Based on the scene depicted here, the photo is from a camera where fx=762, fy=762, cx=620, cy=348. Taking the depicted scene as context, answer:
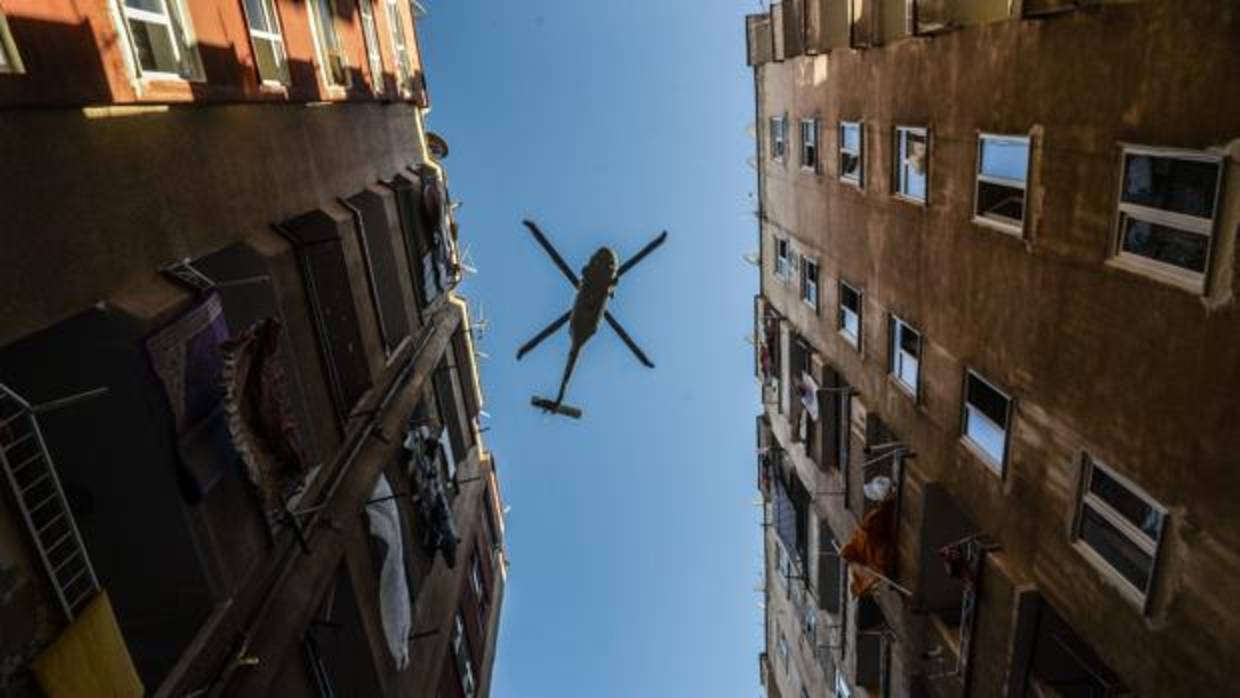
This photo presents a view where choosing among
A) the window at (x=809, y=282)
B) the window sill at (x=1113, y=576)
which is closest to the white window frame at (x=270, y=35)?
the window sill at (x=1113, y=576)

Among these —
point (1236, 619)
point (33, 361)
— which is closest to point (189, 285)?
point (33, 361)

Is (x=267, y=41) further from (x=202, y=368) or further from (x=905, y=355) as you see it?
(x=905, y=355)

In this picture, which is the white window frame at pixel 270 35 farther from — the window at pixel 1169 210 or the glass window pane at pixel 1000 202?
the window at pixel 1169 210

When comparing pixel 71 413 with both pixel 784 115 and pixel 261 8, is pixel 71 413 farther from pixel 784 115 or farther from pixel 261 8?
pixel 784 115

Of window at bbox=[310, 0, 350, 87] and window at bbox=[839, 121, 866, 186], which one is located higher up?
window at bbox=[310, 0, 350, 87]

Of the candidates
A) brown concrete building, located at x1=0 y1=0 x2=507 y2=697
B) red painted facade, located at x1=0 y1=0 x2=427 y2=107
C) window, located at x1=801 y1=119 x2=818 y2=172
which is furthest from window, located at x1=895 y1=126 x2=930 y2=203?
red painted facade, located at x1=0 y1=0 x2=427 y2=107

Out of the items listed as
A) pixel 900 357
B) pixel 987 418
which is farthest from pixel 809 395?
pixel 987 418

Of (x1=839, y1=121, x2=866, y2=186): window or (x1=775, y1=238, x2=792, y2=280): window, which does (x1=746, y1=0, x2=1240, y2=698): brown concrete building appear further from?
(x1=775, y1=238, x2=792, y2=280): window
